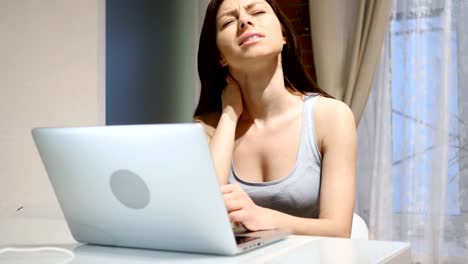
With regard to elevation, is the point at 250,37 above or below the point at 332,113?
above

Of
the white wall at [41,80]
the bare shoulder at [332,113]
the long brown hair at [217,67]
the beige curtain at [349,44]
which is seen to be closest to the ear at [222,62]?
the long brown hair at [217,67]

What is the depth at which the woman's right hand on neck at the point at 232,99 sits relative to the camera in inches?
66.9

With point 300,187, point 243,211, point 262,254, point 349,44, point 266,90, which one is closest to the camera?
point 262,254

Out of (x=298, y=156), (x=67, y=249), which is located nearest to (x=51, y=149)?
(x=67, y=249)

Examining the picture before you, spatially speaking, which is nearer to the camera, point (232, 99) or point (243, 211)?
point (243, 211)

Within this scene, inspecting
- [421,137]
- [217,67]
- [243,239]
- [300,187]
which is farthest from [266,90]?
[421,137]

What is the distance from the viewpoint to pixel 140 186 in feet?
2.70

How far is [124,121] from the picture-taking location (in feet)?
9.62

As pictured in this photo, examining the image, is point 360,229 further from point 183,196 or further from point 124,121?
point 124,121

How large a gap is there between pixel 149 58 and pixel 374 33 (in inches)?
47.3

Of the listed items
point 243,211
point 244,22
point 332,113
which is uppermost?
point 244,22

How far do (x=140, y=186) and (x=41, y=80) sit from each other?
1.59 metres

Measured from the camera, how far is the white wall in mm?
2111

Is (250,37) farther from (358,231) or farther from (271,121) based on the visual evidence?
(358,231)
